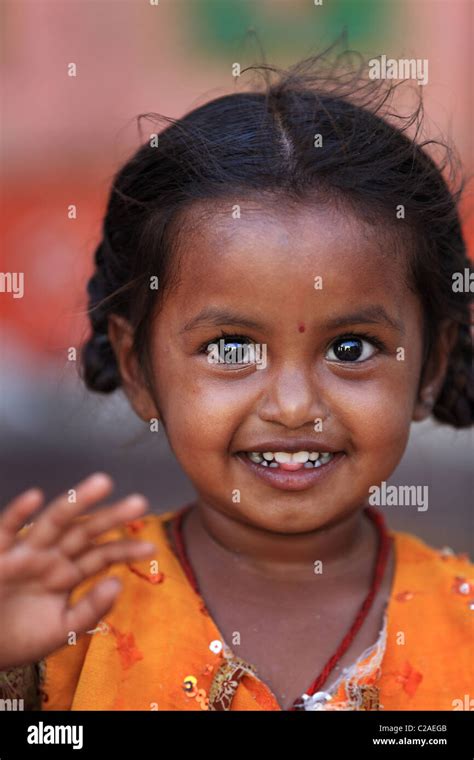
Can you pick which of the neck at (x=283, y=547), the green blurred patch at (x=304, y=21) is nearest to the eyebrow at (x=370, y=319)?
the neck at (x=283, y=547)

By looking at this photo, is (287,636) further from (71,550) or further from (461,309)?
(461,309)

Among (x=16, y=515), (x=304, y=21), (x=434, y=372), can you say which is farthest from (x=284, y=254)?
(x=304, y=21)

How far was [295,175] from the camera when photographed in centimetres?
189

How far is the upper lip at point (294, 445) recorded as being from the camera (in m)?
1.84

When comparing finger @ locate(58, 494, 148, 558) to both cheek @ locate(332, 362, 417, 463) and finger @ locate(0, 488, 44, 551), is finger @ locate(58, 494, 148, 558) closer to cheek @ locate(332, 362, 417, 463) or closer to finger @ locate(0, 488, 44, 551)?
Result: finger @ locate(0, 488, 44, 551)

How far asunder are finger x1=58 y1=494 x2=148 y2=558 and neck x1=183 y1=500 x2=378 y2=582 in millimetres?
564

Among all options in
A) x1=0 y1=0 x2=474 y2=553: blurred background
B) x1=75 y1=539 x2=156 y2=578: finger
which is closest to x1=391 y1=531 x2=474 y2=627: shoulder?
x1=75 y1=539 x2=156 y2=578: finger

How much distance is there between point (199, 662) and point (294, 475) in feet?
1.32

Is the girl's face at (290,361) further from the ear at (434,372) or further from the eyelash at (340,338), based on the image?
the ear at (434,372)

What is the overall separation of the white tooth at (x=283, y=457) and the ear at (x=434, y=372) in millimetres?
398

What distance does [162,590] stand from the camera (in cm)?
203
